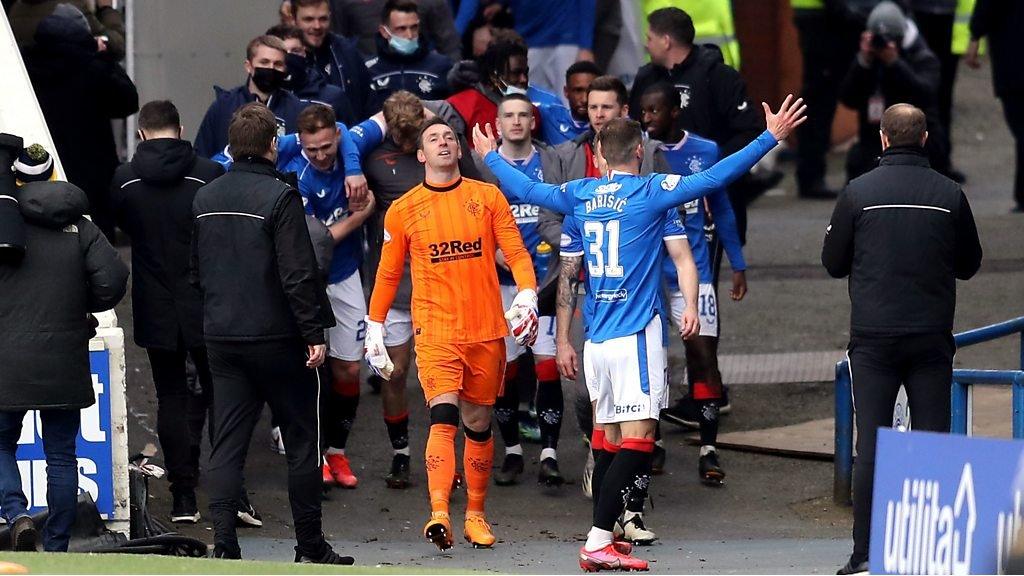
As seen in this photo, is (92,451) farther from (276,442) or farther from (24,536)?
(276,442)

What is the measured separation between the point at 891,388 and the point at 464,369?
203cm

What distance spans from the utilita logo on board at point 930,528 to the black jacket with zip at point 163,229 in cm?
409

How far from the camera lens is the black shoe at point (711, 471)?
10.4 m

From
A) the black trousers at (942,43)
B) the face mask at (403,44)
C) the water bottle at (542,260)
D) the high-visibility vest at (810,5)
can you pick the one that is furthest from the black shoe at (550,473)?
the black trousers at (942,43)

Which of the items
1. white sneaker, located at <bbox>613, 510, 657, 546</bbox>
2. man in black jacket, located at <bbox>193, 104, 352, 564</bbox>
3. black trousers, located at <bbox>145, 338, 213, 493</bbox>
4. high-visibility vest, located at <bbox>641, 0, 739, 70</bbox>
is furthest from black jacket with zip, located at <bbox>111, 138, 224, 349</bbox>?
high-visibility vest, located at <bbox>641, 0, 739, 70</bbox>

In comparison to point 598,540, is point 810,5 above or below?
above

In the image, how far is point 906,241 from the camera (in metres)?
8.18

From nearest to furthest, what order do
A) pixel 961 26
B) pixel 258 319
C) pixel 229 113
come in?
pixel 258 319 < pixel 229 113 < pixel 961 26

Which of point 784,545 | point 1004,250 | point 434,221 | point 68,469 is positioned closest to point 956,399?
point 784,545

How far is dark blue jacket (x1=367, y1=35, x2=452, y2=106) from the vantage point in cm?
1188

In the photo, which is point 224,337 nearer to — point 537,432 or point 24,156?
point 24,156

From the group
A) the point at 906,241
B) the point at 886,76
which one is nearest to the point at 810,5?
the point at 886,76

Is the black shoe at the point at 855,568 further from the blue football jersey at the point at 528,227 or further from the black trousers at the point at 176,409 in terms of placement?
the black trousers at the point at 176,409

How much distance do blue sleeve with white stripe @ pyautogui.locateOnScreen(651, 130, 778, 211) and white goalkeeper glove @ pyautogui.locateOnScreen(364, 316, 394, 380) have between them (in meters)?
1.42
